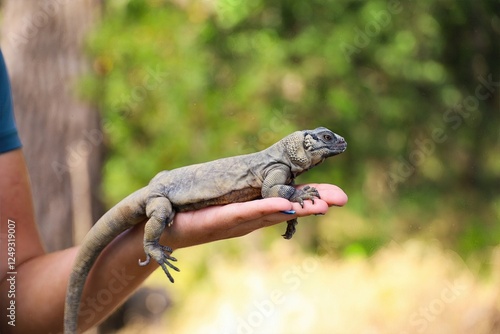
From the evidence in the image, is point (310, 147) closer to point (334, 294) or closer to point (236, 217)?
point (236, 217)

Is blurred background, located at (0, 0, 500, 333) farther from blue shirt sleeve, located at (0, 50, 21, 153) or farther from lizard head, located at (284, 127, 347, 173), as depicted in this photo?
lizard head, located at (284, 127, 347, 173)

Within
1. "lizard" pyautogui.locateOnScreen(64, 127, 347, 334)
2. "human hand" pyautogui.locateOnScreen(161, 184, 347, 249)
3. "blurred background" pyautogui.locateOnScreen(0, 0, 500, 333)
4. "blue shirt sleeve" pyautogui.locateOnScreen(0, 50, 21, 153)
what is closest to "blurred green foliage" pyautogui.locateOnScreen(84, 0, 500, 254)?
"blurred background" pyautogui.locateOnScreen(0, 0, 500, 333)

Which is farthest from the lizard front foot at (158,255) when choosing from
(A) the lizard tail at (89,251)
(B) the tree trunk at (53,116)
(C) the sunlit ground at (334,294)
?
(C) the sunlit ground at (334,294)

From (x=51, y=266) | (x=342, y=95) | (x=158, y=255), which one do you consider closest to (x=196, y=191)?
(x=158, y=255)

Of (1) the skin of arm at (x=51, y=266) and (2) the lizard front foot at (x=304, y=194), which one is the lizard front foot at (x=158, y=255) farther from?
(2) the lizard front foot at (x=304, y=194)

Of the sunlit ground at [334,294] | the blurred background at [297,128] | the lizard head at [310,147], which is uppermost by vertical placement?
the lizard head at [310,147]
